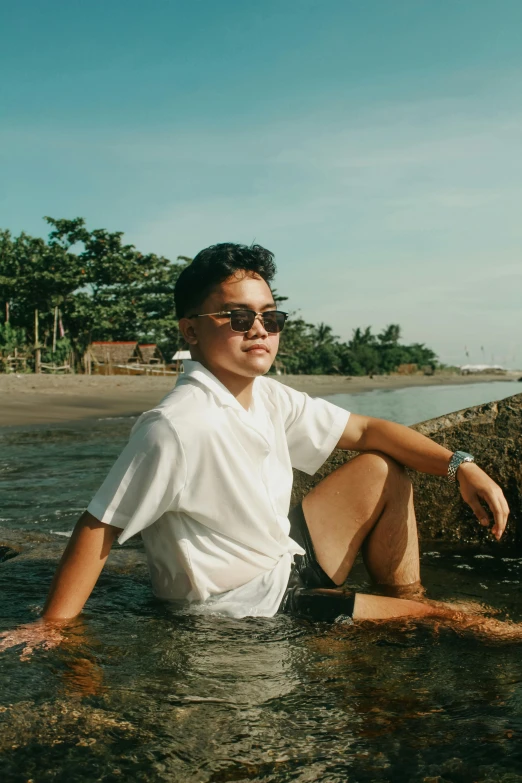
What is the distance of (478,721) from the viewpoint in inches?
69.4

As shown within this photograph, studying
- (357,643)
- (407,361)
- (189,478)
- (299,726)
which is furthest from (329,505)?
(407,361)

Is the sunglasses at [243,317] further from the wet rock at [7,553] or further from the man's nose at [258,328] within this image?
the wet rock at [7,553]

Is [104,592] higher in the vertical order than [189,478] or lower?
lower

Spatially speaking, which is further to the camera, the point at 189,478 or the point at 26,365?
the point at 26,365

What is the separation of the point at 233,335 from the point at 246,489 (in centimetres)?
49

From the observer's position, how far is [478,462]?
395 cm

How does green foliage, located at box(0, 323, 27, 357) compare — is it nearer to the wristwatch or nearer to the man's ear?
the man's ear

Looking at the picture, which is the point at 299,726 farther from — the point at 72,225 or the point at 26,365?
the point at 72,225

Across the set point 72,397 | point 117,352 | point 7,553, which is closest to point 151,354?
point 117,352

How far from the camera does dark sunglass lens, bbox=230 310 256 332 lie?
228cm

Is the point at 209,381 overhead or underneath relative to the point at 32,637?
overhead

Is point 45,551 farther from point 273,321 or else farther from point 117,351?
point 117,351

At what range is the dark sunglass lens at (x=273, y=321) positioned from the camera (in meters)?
2.33

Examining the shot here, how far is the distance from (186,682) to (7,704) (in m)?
0.48
